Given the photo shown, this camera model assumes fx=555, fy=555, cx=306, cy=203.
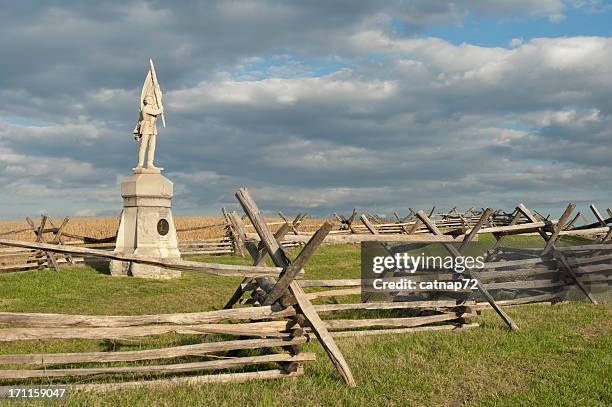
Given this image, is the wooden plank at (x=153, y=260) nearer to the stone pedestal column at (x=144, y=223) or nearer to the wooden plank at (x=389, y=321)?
the wooden plank at (x=389, y=321)

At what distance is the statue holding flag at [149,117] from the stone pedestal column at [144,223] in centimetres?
44

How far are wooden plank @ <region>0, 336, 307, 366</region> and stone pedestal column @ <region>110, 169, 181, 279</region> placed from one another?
9215 millimetres

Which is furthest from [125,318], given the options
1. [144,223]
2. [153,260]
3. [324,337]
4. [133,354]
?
[144,223]

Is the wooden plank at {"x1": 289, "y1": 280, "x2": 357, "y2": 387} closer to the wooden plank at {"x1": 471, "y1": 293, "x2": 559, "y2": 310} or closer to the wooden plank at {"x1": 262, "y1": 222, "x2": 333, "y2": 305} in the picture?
the wooden plank at {"x1": 262, "y1": 222, "x2": 333, "y2": 305}

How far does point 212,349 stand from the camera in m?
5.68

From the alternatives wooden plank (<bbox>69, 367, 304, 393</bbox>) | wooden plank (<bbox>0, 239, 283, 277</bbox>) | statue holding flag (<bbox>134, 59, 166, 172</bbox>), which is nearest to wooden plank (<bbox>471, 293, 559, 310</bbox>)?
wooden plank (<bbox>69, 367, 304, 393</bbox>)

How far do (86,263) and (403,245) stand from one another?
11385 millimetres

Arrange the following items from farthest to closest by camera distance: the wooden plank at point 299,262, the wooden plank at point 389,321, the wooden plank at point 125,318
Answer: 1. the wooden plank at point 389,321
2. the wooden plank at point 299,262
3. the wooden plank at point 125,318

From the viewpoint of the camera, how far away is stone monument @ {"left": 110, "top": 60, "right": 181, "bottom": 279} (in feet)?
47.6

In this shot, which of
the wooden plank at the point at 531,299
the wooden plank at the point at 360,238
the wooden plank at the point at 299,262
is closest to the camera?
the wooden plank at the point at 299,262

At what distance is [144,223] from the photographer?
14531 mm

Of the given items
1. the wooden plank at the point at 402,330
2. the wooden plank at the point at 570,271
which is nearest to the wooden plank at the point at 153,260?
the wooden plank at the point at 402,330

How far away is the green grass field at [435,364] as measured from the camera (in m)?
5.11

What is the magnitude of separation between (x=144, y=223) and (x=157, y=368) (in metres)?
9.75
